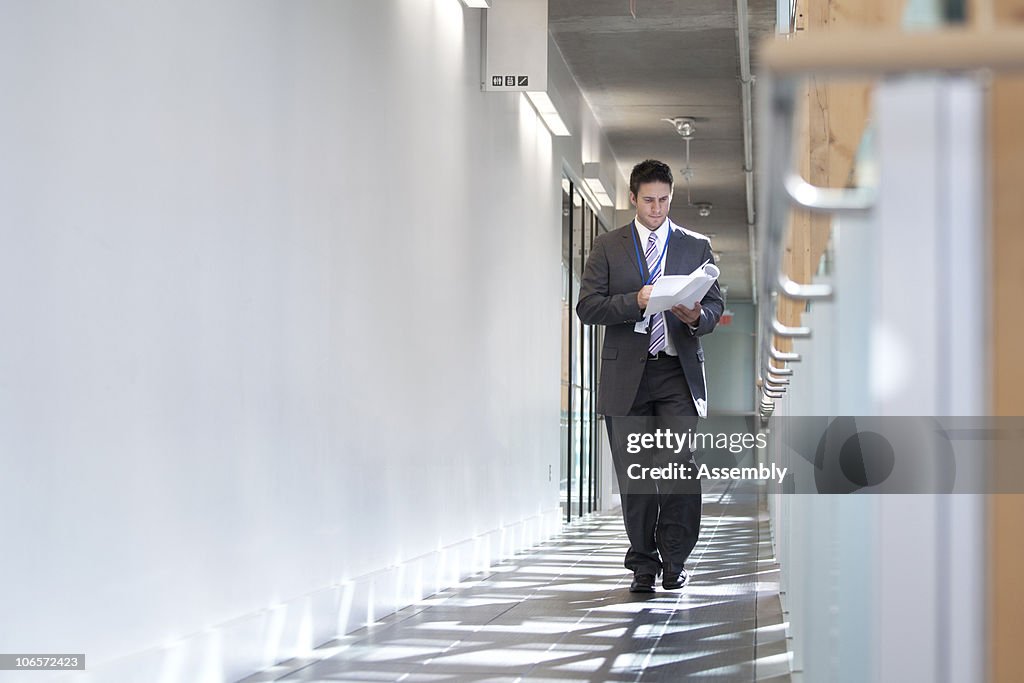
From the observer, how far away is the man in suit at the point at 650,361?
3.97m

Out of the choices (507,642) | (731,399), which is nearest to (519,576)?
(507,642)

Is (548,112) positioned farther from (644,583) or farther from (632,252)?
(644,583)

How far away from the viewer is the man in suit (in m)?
3.97

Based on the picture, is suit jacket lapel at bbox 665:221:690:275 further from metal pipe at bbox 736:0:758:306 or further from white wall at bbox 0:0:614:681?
metal pipe at bbox 736:0:758:306

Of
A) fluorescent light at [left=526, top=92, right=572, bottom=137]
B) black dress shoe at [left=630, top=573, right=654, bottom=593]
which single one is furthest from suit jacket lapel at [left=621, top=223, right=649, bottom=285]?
fluorescent light at [left=526, top=92, right=572, bottom=137]

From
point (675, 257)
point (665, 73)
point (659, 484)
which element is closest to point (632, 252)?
point (675, 257)

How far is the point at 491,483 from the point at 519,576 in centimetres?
105

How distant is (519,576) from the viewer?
16.3 ft

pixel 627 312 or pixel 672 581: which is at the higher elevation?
pixel 627 312

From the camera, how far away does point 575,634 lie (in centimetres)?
319

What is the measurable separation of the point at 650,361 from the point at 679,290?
412mm

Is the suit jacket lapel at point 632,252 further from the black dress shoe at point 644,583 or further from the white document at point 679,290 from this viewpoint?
the black dress shoe at point 644,583

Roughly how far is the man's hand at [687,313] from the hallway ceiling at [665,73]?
3.69m

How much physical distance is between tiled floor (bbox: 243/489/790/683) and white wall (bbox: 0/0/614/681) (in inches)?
8.3
